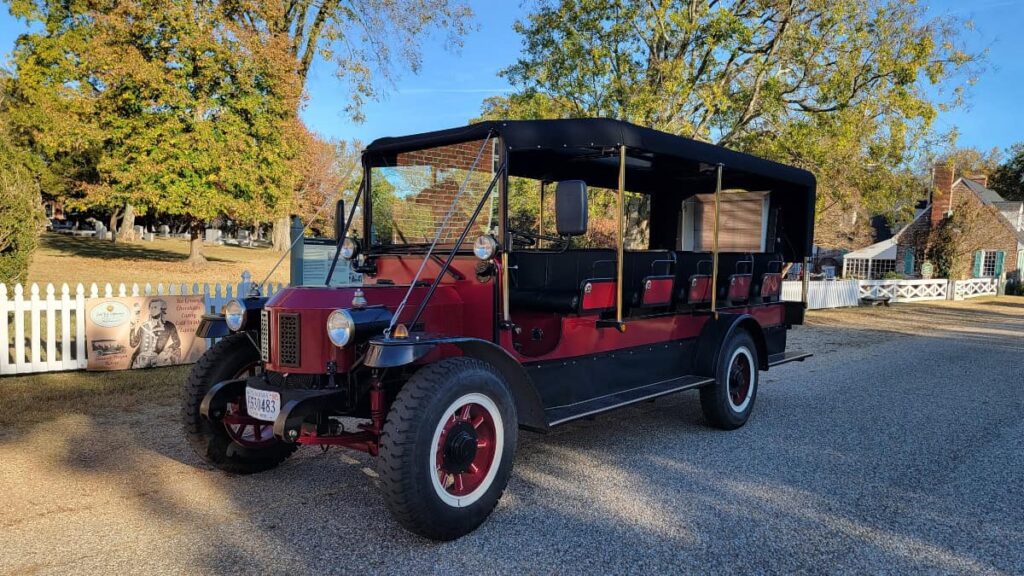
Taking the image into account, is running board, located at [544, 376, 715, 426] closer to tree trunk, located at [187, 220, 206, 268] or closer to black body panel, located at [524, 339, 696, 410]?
black body panel, located at [524, 339, 696, 410]

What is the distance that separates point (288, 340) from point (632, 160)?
3.43 metres

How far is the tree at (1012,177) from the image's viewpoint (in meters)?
54.4

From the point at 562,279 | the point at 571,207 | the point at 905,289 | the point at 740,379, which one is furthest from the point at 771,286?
the point at 905,289

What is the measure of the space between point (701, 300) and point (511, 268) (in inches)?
86.6

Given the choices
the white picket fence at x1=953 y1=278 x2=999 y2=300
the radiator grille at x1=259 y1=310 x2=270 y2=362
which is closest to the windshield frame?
the radiator grille at x1=259 y1=310 x2=270 y2=362

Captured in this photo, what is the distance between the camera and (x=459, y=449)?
3.53 meters

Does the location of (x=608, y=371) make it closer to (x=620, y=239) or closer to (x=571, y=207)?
(x=620, y=239)

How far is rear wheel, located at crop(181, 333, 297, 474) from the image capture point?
4.20 meters

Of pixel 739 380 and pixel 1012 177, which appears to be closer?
pixel 739 380

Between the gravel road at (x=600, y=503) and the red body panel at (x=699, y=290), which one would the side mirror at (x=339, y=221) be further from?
the red body panel at (x=699, y=290)

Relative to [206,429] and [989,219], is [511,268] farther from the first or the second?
[989,219]

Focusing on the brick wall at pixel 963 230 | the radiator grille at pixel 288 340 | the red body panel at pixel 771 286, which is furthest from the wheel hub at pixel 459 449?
the brick wall at pixel 963 230

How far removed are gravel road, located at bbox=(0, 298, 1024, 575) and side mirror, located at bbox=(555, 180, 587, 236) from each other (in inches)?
64.8

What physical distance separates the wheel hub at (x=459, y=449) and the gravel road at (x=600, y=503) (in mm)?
391
